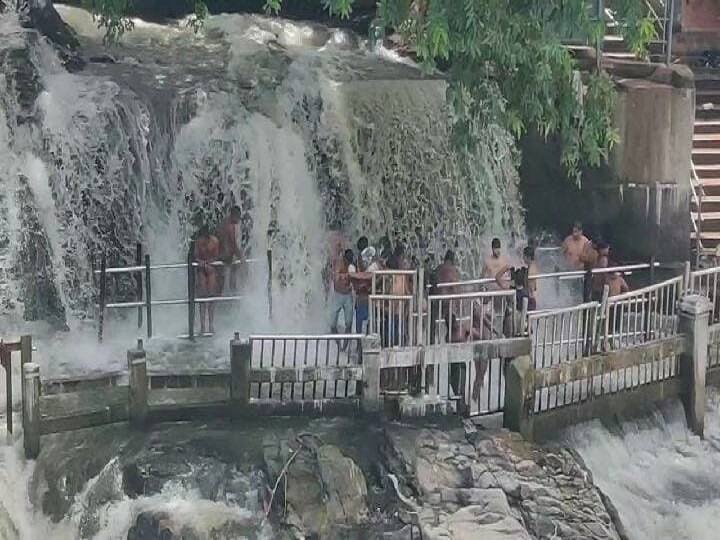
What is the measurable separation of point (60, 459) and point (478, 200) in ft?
28.2

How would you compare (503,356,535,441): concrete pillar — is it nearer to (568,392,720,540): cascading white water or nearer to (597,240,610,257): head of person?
(568,392,720,540): cascading white water

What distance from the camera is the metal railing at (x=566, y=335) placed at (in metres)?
12.8

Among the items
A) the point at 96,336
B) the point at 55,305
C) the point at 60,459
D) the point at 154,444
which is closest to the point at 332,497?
the point at 154,444

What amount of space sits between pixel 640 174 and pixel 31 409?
10002 mm

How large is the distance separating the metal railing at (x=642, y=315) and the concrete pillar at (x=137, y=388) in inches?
202

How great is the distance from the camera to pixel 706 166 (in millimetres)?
18828

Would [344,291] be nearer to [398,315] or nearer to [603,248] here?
[398,315]

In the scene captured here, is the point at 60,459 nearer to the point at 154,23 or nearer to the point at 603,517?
the point at 603,517

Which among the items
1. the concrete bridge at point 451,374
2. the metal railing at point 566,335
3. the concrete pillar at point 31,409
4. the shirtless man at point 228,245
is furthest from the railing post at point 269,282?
the concrete pillar at point 31,409

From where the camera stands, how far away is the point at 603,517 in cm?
1088

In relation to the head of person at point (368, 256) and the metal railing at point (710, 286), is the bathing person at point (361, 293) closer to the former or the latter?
the head of person at point (368, 256)

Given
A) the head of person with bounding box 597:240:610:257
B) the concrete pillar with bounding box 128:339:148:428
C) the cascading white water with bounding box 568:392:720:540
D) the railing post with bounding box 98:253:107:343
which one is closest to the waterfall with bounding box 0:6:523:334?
the railing post with bounding box 98:253:107:343

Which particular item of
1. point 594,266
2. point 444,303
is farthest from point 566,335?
point 594,266

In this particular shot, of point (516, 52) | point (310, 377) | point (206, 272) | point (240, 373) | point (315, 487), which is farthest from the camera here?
point (206, 272)
